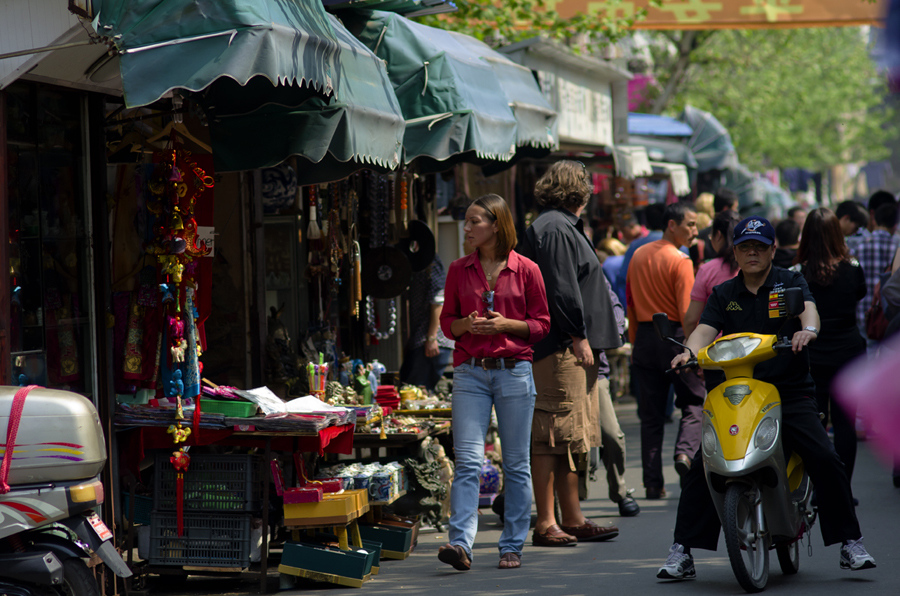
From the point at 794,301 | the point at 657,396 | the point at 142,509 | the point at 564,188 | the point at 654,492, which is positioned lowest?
the point at 654,492

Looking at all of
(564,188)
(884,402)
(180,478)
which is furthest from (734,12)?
(884,402)

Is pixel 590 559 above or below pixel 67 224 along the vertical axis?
below

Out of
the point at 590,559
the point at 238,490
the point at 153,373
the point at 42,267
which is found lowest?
the point at 590,559

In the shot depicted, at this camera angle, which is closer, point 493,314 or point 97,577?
point 97,577

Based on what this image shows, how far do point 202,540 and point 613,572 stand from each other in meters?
2.21

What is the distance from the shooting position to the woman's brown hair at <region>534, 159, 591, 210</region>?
22.6 ft

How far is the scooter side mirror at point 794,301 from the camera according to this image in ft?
17.6

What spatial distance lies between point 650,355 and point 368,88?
3302mm

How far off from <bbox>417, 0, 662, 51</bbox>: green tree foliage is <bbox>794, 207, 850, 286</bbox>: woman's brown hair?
6.72 metres

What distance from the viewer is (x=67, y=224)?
561cm

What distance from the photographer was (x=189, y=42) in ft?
15.6

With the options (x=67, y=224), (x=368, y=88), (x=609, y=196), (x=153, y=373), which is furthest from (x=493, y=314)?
(x=609, y=196)

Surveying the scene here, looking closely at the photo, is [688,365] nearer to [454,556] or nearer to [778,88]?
[454,556]

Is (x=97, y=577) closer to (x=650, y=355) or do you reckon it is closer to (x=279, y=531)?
(x=279, y=531)
